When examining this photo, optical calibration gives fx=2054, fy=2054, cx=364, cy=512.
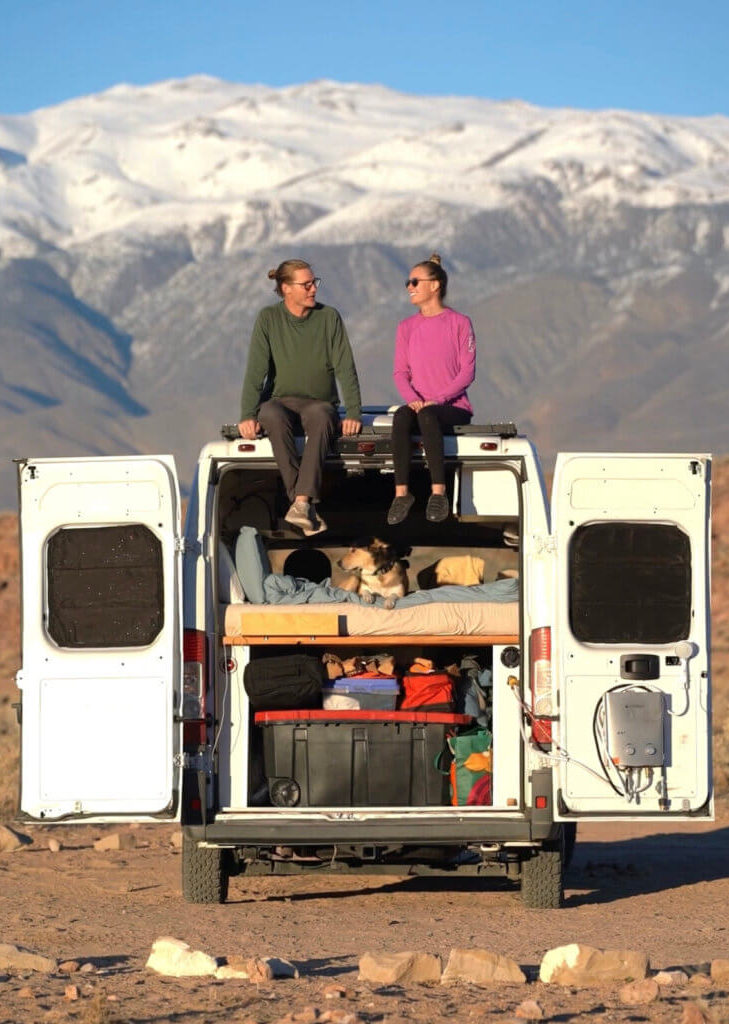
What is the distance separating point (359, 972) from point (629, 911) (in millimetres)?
3008

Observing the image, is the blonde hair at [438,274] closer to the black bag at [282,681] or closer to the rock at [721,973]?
the black bag at [282,681]

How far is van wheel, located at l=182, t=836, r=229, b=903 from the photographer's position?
973 centimetres

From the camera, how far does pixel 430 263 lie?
34.5 ft

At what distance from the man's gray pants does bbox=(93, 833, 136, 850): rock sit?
14.1 ft

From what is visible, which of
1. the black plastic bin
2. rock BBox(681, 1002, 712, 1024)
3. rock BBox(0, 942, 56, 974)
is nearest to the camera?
rock BBox(681, 1002, 712, 1024)

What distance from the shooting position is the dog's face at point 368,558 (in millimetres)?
10609

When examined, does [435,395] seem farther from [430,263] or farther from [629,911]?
[629,911]

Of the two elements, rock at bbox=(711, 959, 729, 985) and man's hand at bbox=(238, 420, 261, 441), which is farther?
man's hand at bbox=(238, 420, 261, 441)

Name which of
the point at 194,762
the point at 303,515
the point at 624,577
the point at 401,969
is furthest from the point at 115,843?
the point at 401,969

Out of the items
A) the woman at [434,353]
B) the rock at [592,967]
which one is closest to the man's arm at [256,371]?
the woman at [434,353]

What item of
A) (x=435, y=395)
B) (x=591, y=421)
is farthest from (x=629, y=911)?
(x=591, y=421)

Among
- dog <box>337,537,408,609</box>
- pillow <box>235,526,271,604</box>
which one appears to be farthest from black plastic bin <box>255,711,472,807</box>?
dog <box>337,537,408,609</box>

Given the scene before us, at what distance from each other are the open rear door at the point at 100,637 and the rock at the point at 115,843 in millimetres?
4052

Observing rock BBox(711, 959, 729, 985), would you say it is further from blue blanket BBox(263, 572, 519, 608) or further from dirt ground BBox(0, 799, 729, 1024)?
blue blanket BBox(263, 572, 519, 608)
